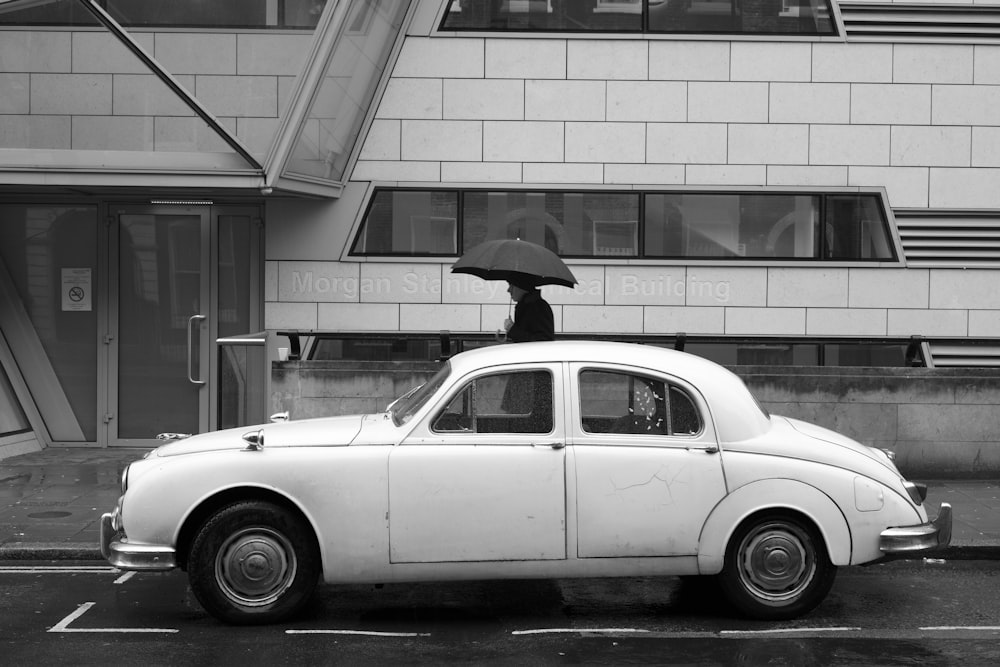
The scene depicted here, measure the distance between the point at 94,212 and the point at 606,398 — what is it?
8.53 metres

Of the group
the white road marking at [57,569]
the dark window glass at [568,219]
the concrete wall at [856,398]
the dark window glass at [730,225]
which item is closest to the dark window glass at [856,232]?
the dark window glass at [730,225]

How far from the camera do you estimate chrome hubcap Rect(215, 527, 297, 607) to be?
20.5 feet

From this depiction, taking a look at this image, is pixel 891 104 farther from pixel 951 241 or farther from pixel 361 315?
pixel 361 315

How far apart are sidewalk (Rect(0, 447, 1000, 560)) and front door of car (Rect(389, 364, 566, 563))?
2.98 meters

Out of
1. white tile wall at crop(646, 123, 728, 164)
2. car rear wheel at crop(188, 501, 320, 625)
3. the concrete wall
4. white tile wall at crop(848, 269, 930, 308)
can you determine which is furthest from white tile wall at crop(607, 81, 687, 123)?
car rear wheel at crop(188, 501, 320, 625)

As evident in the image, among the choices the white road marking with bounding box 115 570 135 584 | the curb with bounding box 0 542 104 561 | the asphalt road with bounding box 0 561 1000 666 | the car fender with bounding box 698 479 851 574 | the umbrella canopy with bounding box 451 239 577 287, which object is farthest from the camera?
the umbrella canopy with bounding box 451 239 577 287

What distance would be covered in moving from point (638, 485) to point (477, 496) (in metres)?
0.90

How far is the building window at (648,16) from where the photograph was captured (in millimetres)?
12406

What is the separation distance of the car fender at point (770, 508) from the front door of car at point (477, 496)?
84cm

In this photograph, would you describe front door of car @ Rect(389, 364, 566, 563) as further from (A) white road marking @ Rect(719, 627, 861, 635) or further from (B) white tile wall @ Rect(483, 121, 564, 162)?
(B) white tile wall @ Rect(483, 121, 564, 162)

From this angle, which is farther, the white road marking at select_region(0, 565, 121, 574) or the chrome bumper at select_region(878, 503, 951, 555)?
Result: the white road marking at select_region(0, 565, 121, 574)

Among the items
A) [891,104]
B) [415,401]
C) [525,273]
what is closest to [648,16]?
[891,104]

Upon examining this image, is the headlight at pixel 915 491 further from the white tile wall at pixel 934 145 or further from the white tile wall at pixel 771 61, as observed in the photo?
the white tile wall at pixel 771 61

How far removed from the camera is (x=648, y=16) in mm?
12445
